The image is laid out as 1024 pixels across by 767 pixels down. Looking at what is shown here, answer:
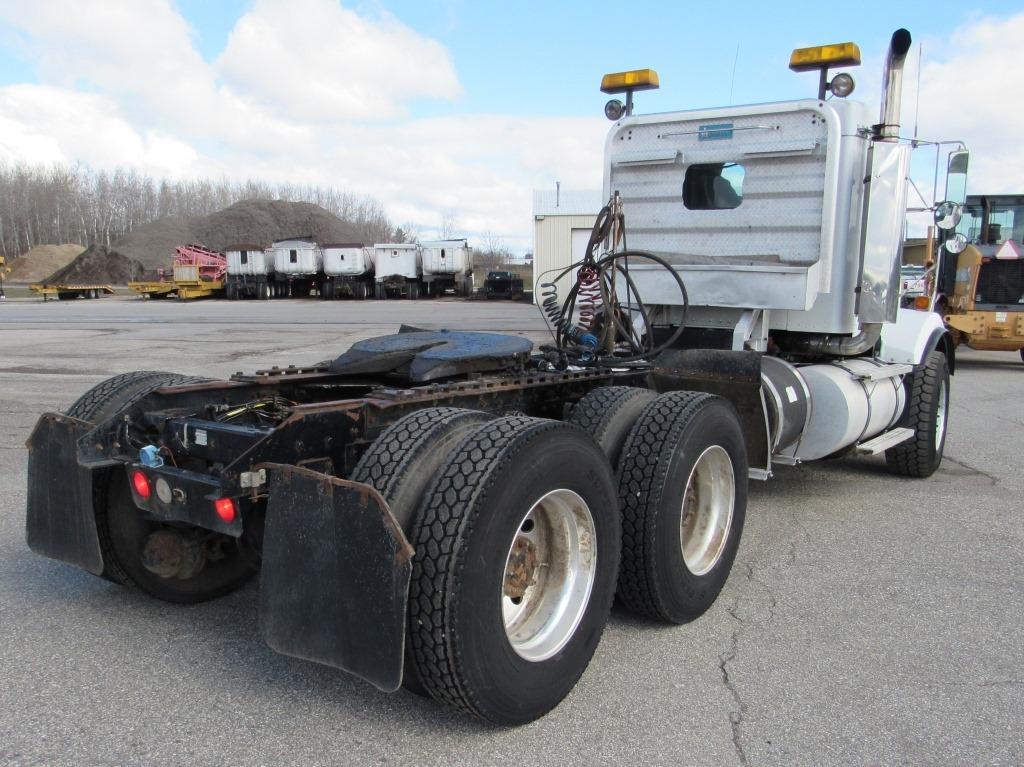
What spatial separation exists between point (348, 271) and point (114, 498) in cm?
3978

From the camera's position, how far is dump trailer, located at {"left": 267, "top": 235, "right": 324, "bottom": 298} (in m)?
42.6

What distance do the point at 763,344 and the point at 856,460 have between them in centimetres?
235

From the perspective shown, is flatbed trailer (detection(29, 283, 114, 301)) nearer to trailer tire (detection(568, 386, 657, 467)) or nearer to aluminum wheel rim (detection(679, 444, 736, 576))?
trailer tire (detection(568, 386, 657, 467))

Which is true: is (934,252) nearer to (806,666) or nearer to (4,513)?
(806,666)

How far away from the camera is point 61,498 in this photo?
10.9 ft

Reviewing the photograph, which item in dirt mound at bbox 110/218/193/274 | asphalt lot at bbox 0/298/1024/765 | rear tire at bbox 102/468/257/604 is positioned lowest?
asphalt lot at bbox 0/298/1024/765

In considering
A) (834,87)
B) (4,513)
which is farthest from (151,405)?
(834,87)

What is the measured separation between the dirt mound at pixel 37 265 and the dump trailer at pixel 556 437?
230 ft

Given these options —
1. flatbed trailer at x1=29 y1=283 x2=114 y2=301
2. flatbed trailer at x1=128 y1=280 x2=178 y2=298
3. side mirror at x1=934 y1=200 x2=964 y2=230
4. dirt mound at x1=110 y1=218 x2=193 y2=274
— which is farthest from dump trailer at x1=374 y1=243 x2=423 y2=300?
side mirror at x1=934 y1=200 x2=964 y2=230

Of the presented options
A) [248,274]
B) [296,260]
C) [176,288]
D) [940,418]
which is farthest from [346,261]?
[940,418]

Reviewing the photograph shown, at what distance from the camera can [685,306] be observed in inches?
202

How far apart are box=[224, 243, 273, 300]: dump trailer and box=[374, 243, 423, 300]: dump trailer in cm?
618

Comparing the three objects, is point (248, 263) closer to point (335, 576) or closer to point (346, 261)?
point (346, 261)

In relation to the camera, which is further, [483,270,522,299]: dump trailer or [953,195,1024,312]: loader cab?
[483,270,522,299]: dump trailer
